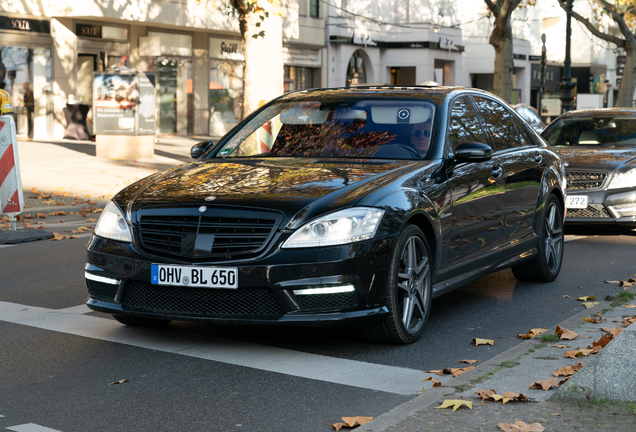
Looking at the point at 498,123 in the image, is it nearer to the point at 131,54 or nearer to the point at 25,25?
the point at 25,25

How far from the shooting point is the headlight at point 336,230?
204 inches

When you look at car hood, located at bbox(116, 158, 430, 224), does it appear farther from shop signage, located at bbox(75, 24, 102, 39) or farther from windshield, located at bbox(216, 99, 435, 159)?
shop signage, located at bbox(75, 24, 102, 39)

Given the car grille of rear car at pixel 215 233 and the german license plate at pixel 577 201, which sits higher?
the car grille of rear car at pixel 215 233

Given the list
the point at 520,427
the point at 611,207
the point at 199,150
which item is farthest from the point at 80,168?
the point at 520,427

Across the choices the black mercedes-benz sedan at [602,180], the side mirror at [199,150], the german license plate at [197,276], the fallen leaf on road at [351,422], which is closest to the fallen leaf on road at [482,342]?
the german license plate at [197,276]

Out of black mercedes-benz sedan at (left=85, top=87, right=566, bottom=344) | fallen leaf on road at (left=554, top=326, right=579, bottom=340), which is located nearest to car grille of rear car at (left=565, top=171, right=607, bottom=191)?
black mercedes-benz sedan at (left=85, top=87, right=566, bottom=344)

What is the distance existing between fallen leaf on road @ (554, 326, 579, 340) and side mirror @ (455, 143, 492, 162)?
1.23 meters

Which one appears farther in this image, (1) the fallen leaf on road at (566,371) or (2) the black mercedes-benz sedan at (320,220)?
(2) the black mercedes-benz sedan at (320,220)

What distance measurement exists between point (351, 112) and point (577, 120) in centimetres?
704

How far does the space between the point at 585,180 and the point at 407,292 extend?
6.36m

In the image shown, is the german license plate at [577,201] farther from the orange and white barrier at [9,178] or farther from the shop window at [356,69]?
the shop window at [356,69]

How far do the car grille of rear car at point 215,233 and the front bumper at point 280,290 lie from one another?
0.07m

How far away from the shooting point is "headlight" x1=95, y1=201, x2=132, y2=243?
5.55 meters

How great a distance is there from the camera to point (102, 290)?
224 inches
